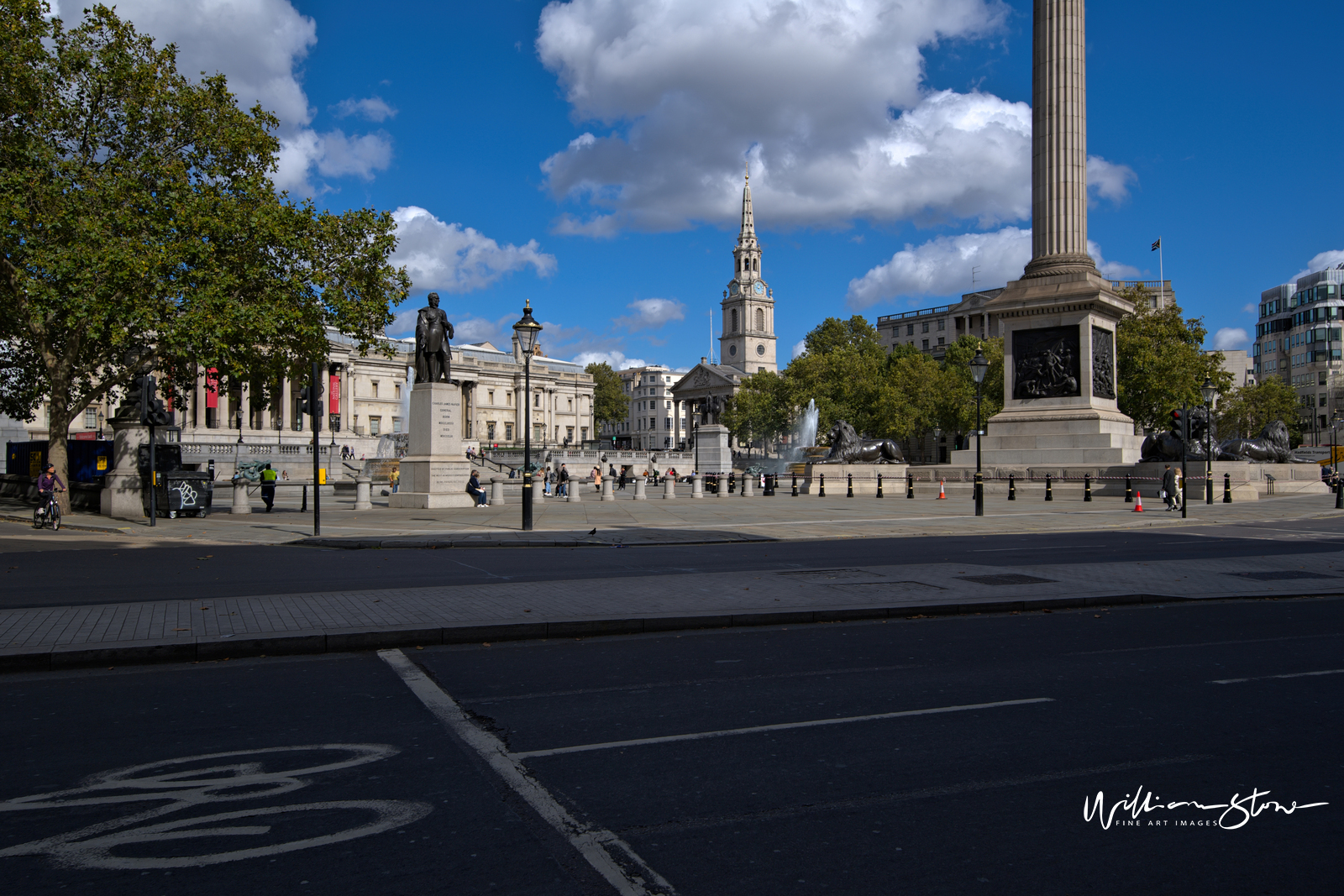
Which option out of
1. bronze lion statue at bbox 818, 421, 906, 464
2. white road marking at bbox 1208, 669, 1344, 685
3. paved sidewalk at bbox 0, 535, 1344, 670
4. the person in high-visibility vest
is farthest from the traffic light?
bronze lion statue at bbox 818, 421, 906, 464

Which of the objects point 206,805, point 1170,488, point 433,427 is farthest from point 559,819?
point 1170,488

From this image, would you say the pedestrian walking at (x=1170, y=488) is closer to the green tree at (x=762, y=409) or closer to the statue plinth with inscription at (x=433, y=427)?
the statue plinth with inscription at (x=433, y=427)

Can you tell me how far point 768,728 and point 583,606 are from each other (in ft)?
14.9

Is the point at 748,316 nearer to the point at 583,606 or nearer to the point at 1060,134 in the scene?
the point at 1060,134

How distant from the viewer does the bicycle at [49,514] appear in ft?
75.4

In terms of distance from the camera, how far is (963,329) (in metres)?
130

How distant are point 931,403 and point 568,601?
84871mm

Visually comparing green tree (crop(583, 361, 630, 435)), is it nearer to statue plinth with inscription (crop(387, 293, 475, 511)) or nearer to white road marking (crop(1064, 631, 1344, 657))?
statue plinth with inscription (crop(387, 293, 475, 511))

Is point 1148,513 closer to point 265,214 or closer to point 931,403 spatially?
point 265,214

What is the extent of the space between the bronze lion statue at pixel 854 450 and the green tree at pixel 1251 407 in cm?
4365

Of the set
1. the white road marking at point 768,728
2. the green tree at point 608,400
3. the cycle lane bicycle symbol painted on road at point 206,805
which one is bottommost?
the cycle lane bicycle symbol painted on road at point 206,805

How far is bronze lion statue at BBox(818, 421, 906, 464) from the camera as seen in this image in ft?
153

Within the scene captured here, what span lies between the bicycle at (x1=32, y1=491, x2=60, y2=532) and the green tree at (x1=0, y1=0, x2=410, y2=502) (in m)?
4.52

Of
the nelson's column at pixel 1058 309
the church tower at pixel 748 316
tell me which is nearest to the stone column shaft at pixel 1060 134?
the nelson's column at pixel 1058 309
